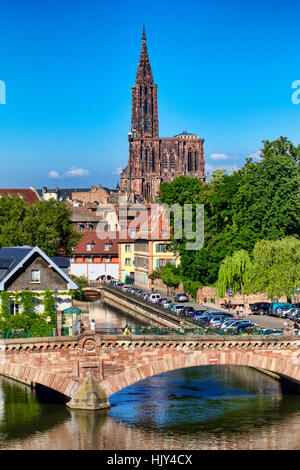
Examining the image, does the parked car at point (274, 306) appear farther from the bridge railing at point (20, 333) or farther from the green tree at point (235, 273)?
the bridge railing at point (20, 333)

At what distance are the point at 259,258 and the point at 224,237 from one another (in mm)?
8944

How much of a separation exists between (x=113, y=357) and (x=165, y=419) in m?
4.58

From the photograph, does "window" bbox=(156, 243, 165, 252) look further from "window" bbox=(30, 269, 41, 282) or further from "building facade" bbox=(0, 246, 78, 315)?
"window" bbox=(30, 269, 41, 282)

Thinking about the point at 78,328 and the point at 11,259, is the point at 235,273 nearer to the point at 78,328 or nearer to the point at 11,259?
the point at 11,259

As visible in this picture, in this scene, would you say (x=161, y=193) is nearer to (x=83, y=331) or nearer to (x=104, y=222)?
(x=104, y=222)

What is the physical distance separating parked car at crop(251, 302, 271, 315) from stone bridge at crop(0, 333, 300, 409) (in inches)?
1188

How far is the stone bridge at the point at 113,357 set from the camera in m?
45.3

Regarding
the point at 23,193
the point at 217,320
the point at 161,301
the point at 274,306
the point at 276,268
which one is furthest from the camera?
the point at 23,193

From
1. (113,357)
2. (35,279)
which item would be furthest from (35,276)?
(113,357)

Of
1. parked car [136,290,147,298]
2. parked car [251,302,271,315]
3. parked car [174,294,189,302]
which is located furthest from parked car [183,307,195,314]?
parked car [136,290,147,298]

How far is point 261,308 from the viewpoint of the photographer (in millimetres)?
79500

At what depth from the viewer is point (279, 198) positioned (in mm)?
83000

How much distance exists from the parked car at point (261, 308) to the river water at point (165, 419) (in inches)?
871

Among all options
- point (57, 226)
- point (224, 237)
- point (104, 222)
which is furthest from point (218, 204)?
point (104, 222)
